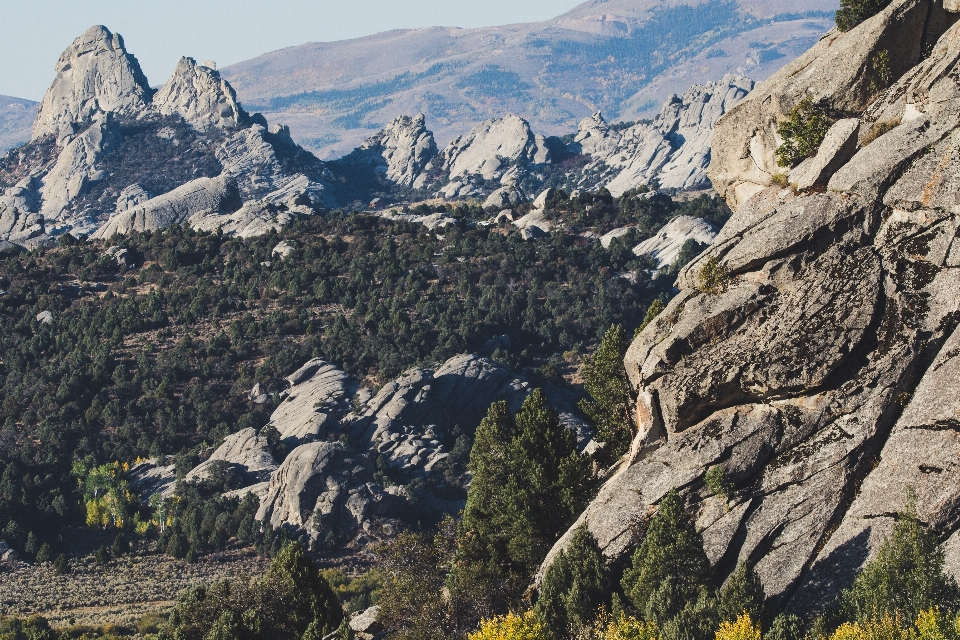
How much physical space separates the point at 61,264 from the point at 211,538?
7104 cm

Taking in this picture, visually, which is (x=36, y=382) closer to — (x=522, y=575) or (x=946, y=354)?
(x=522, y=575)

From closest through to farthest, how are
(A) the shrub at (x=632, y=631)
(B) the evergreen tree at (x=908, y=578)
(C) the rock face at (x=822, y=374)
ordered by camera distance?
(B) the evergreen tree at (x=908, y=578) < (C) the rock face at (x=822, y=374) < (A) the shrub at (x=632, y=631)

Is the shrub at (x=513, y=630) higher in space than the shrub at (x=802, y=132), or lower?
lower

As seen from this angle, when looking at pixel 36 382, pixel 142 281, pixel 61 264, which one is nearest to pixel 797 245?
pixel 36 382

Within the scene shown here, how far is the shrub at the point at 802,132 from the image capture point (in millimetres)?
41875

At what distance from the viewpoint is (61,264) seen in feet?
464

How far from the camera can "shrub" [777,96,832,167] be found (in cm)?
4188

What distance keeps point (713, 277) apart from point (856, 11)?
15.8 meters

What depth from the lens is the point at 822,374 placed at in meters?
35.9

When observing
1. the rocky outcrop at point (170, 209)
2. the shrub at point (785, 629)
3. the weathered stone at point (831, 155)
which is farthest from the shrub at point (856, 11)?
the rocky outcrop at point (170, 209)

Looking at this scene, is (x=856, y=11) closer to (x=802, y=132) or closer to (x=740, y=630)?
(x=802, y=132)

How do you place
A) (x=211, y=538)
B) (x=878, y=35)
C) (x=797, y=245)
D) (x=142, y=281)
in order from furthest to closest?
(x=142, y=281), (x=211, y=538), (x=878, y=35), (x=797, y=245)

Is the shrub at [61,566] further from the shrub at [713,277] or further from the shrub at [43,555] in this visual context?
the shrub at [713,277]

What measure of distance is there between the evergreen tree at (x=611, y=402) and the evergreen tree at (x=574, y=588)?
7.45 metres
